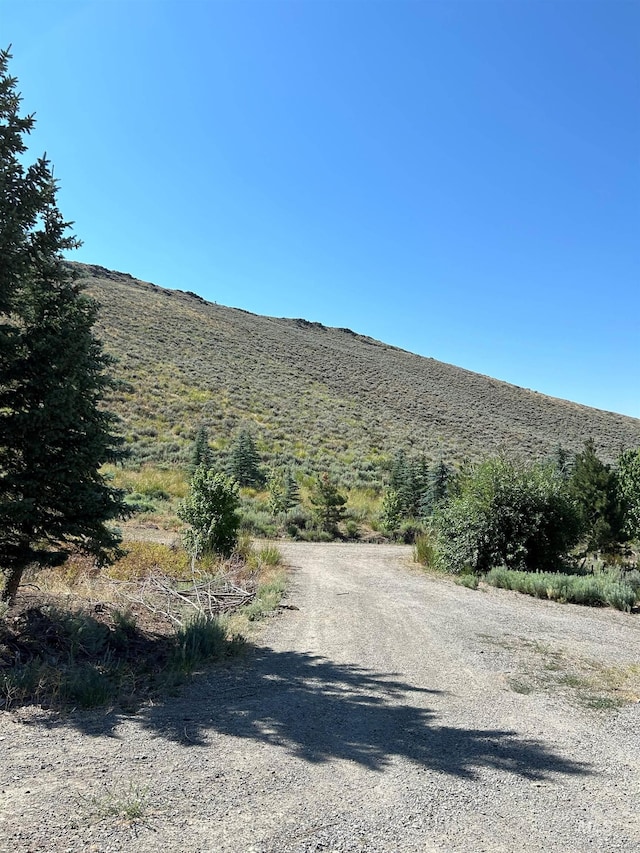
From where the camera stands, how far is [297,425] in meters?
37.3

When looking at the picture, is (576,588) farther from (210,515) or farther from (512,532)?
(210,515)

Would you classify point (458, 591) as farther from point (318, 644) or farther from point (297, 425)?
point (297, 425)

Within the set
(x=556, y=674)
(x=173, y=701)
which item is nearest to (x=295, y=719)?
(x=173, y=701)

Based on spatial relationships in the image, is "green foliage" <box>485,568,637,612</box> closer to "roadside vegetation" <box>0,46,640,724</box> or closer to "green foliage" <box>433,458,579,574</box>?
Answer: "roadside vegetation" <box>0,46,640,724</box>

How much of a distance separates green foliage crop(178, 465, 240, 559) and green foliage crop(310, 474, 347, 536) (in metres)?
7.46

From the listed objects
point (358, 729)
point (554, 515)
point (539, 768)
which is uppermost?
point (554, 515)

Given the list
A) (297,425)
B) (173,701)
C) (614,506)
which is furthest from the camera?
(297,425)

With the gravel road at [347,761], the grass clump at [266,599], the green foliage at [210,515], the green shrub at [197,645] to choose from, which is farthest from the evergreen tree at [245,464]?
the gravel road at [347,761]

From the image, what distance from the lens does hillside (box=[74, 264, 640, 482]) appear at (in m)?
33.1

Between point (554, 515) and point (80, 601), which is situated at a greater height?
point (554, 515)

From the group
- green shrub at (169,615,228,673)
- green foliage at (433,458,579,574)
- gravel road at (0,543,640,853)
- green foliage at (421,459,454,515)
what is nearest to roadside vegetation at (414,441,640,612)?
green foliage at (433,458,579,574)

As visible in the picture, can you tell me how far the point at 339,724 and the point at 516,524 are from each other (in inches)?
402

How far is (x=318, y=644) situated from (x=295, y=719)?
2.58 meters

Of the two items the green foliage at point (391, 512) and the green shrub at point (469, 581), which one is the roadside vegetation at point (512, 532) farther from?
the green foliage at point (391, 512)
